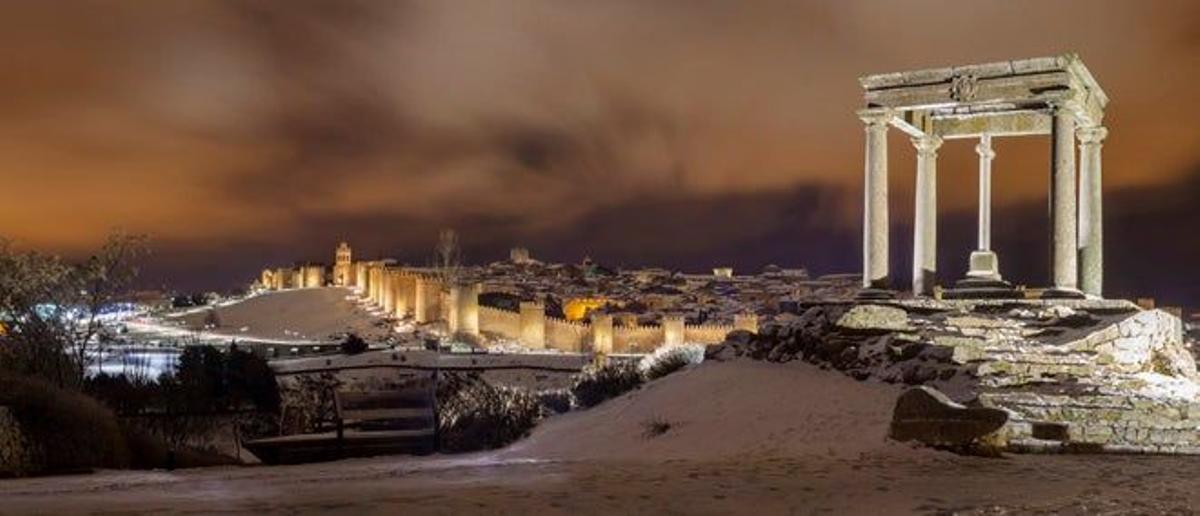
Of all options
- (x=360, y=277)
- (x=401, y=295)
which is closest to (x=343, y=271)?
(x=360, y=277)

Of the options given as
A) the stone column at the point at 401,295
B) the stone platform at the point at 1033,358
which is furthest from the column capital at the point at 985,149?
the stone column at the point at 401,295

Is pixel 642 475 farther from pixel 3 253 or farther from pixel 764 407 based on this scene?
pixel 3 253

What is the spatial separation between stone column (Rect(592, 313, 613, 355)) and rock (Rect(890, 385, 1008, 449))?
7505 centimetres

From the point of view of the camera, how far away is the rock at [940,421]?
1270cm

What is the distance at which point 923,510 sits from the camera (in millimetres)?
9086

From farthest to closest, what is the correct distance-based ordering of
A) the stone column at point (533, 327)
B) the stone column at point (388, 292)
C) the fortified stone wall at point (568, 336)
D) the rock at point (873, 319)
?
1. the stone column at point (388, 292)
2. the stone column at point (533, 327)
3. the fortified stone wall at point (568, 336)
4. the rock at point (873, 319)

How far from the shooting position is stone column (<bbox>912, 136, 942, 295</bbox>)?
88.7ft

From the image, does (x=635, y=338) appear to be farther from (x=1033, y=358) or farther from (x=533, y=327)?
(x=1033, y=358)

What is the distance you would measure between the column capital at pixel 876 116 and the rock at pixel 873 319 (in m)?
6.82

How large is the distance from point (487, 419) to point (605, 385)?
9.34 ft

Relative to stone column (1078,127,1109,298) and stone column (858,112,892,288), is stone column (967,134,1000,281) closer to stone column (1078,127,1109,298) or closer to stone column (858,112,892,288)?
stone column (1078,127,1109,298)

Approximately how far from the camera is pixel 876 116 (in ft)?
81.1

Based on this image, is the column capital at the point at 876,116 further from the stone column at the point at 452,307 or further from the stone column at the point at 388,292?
the stone column at the point at 388,292

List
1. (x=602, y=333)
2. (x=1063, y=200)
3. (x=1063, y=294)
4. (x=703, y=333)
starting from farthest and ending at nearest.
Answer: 1. (x=703, y=333)
2. (x=602, y=333)
3. (x=1063, y=200)
4. (x=1063, y=294)
